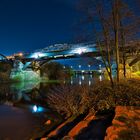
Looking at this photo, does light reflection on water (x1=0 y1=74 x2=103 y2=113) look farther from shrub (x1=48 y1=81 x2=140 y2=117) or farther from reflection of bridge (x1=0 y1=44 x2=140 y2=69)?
reflection of bridge (x1=0 y1=44 x2=140 y2=69)

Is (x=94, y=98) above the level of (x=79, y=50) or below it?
below

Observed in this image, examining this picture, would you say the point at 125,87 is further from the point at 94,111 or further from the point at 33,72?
the point at 33,72

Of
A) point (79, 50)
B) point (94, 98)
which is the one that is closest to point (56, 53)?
point (79, 50)

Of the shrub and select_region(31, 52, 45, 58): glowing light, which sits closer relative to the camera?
the shrub

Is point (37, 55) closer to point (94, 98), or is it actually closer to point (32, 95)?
point (32, 95)

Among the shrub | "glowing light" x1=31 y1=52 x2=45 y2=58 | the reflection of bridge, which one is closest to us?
the shrub

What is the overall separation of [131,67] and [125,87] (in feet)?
86.1

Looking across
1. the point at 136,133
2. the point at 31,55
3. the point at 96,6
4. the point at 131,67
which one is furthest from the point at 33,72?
the point at 136,133

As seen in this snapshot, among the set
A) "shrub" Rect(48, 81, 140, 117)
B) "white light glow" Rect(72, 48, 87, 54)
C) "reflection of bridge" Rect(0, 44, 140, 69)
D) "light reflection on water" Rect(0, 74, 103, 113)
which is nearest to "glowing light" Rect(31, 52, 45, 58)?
"reflection of bridge" Rect(0, 44, 140, 69)

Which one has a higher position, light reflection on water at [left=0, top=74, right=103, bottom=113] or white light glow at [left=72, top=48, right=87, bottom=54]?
white light glow at [left=72, top=48, right=87, bottom=54]

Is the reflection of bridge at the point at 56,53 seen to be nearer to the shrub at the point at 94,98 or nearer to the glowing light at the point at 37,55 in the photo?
the glowing light at the point at 37,55

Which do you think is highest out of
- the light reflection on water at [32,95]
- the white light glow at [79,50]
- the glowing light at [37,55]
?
the glowing light at [37,55]

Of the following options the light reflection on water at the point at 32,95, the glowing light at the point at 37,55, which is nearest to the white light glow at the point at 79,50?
the glowing light at the point at 37,55

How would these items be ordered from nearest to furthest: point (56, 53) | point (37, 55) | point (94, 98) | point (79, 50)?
1. point (94, 98)
2. point (79, 50)
3. point (56, 53)
4. point (37, 55)
